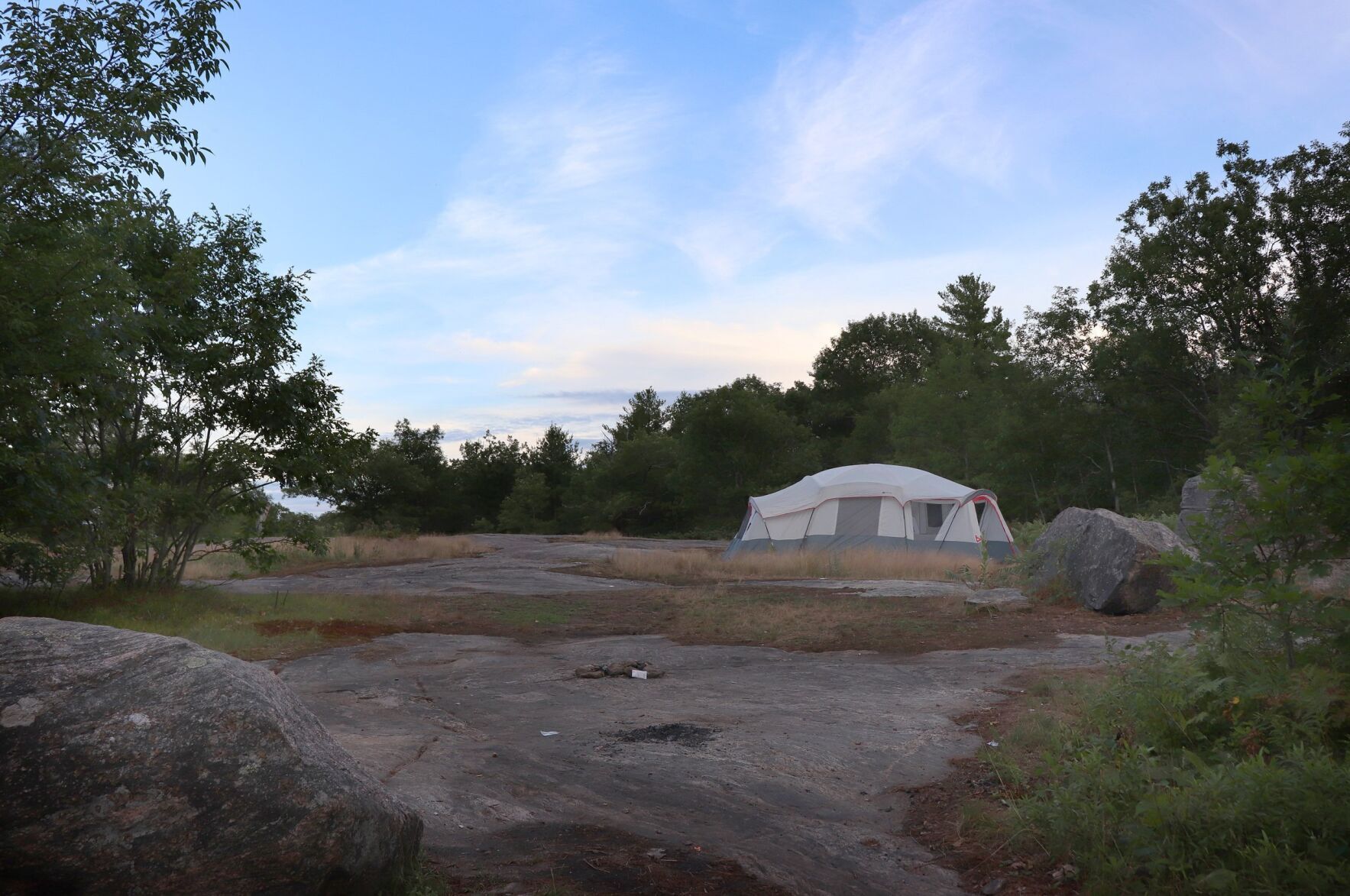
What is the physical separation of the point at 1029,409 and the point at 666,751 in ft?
126

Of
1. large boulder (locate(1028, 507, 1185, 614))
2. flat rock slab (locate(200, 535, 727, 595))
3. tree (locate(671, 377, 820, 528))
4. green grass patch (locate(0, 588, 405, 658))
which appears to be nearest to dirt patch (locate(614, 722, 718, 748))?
green grass patch (locate(0, 588, 405, 658))

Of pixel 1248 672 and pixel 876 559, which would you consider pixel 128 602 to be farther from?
pixel 876 559

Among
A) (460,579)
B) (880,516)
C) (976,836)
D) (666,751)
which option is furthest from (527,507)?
(976,836)

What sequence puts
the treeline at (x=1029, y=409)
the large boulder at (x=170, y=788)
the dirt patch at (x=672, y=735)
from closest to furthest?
1. the large boulder at (x=170, y=788)
2. the dirt patch at (x=672, y=735)
3. the treeline at (x=1029, y=409)

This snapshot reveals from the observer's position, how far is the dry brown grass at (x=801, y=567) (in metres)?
21.0

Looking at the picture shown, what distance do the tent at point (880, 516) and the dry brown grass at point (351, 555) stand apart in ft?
32.0

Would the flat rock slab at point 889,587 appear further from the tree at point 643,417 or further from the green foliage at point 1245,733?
the tree at point 643,417

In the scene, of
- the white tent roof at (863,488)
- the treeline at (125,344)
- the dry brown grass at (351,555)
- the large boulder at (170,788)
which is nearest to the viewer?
the large boulder at (170,788)

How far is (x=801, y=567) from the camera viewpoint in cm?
2209

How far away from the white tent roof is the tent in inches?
0.8

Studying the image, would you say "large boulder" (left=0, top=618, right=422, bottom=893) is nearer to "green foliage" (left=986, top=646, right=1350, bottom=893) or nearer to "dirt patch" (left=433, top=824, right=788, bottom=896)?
"dirt patch" (left=433, top=824, right=788, bottom=896)

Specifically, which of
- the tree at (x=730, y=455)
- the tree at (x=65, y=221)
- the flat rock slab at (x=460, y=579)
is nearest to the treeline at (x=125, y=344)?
the tree at (x=65, y=221)

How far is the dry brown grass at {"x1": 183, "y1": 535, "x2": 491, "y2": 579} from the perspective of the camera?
78.9ft

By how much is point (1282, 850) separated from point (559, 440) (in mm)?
64417
